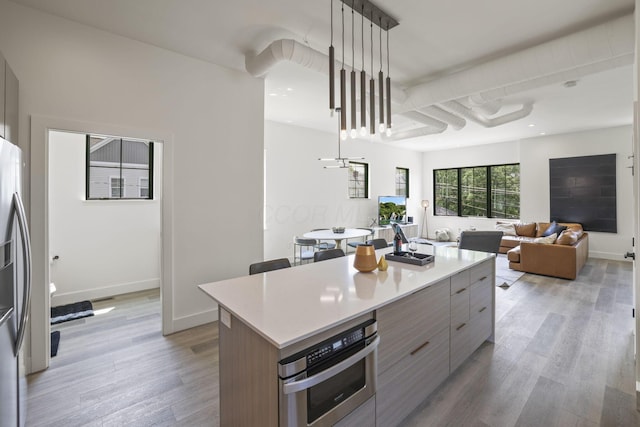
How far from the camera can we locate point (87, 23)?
2.49m

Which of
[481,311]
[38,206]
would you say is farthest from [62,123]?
[481,311]

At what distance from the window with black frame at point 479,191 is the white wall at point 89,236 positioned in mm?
8186

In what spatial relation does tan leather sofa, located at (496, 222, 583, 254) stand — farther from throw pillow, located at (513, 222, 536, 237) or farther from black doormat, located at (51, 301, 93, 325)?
black doormat, located at (51, 301, 93, 325)

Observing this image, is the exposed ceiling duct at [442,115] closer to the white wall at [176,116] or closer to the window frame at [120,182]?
the white wall at [176,116]

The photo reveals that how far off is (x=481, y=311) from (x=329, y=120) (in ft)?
14.1

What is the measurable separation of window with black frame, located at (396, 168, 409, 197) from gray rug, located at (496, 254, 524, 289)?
3.57 meters

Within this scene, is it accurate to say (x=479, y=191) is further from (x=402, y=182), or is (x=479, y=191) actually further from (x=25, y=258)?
(x=25, y=258)

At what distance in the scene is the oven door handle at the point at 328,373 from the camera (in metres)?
1.12

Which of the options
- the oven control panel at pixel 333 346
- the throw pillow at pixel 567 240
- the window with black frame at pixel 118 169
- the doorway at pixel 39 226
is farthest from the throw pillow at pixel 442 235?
the doorway at pixel 39 226

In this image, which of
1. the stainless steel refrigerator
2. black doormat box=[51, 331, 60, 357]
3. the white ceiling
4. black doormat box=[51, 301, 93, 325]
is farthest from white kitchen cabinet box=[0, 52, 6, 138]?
black doormat box=[51, 301, 93, 325]

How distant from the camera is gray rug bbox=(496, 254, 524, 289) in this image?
4.62 m

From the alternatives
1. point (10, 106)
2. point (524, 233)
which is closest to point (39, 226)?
point (10, 106)

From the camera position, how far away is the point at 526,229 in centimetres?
695

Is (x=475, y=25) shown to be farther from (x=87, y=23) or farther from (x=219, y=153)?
(x=87, y=23)
